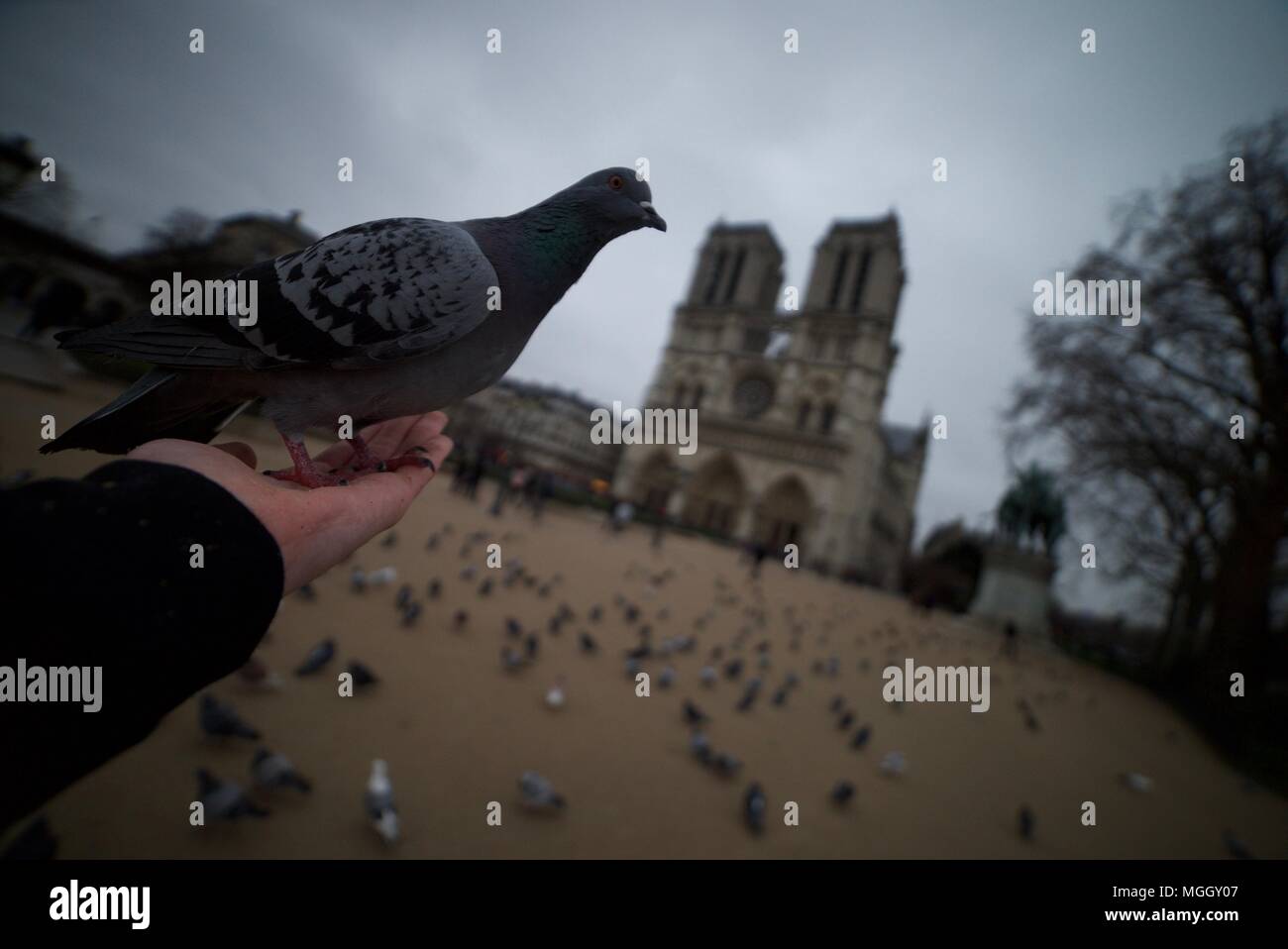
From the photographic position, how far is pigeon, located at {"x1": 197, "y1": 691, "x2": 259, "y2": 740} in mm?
2260

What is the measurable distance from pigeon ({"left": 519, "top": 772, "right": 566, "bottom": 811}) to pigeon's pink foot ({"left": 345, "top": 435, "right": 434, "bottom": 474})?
67.9 inches

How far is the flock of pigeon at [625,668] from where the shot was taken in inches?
85.1

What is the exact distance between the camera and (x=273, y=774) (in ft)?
6.80

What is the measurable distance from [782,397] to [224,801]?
1514 inches

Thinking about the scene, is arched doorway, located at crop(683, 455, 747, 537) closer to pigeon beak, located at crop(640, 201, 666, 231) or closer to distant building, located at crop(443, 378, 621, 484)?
distant building, located at crop(443, 378, 621, 484)

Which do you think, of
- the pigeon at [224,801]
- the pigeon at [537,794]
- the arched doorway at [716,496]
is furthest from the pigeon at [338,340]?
the arched doorway at [716,496]

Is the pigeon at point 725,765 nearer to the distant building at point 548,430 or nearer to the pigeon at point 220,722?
the pigeon at point 220,722

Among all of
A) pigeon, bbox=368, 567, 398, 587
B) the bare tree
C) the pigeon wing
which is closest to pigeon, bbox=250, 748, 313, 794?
the pigeon wing

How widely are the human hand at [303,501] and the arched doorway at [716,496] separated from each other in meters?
35.5

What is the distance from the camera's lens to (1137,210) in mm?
14297

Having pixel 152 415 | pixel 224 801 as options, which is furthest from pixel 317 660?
pixel 152 415

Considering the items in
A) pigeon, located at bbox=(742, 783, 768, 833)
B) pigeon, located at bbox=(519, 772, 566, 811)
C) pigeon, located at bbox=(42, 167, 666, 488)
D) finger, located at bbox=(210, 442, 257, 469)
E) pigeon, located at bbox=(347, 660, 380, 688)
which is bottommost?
pigeon, located at bbox=(742, 783, 768, 833)

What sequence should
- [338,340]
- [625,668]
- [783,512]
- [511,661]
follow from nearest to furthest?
[338,340] < [511,661] < [625,668] < [783,512]

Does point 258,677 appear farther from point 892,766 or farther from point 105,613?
point 892,766
